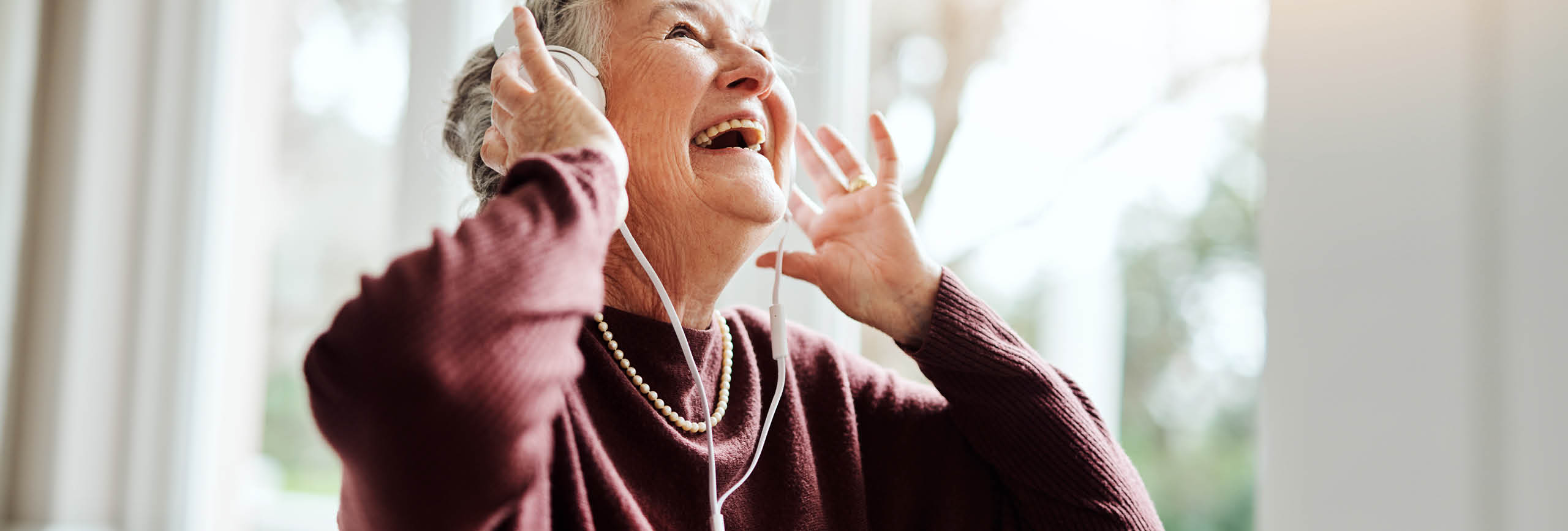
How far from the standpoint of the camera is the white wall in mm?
864

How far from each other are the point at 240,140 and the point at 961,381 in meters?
1.80

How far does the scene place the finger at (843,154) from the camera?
115cm

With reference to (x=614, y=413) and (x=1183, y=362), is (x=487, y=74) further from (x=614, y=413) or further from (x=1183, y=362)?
(x=1183, y=362)

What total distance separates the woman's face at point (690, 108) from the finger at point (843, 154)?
6.7 inches

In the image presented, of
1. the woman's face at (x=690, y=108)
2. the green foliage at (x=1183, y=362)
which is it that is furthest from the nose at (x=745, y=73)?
the green foliage at (x=1183, y=362)

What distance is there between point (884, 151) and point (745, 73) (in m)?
0.23

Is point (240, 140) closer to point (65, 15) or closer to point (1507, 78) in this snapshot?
point (65, 15)

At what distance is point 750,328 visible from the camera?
3.56 ft

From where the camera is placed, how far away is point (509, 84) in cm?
83

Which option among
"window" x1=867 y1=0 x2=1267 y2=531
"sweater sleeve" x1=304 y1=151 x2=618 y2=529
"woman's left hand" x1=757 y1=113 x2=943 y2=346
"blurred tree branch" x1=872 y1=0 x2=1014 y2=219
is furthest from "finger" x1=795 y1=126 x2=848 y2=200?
"blurred tree branch" x1=872 y1=0 x2=1014 y2=219

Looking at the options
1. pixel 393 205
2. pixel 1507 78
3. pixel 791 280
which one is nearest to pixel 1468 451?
pixel 1507 78

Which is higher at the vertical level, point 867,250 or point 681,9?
point 681,9

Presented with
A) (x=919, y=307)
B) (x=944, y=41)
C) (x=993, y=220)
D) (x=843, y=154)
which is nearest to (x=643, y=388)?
(x=919, y=307)

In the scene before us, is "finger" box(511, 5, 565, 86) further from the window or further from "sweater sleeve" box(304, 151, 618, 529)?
the window
